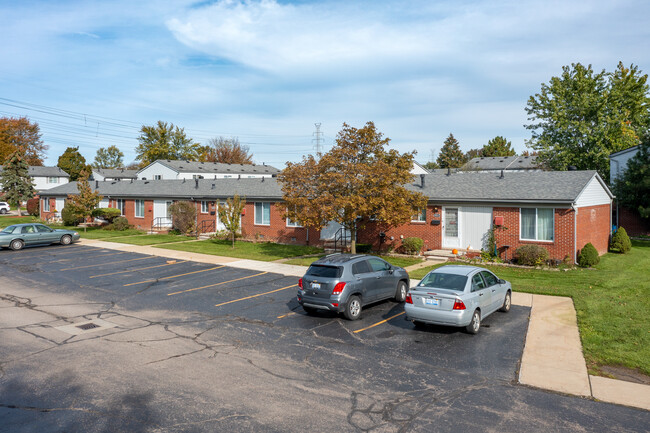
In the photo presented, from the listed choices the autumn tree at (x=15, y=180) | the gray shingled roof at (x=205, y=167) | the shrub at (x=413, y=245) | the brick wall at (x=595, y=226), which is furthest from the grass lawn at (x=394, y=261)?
the autumn tree at (x=15, y=180)

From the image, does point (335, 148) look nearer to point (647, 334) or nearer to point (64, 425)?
point (647, 334)

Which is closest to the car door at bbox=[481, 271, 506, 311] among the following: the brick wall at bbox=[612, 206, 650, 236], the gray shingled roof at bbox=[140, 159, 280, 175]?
the brick wall at bbox=[612, 206, 650, 236]

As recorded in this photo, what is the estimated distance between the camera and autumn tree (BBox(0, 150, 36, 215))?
57.5 meters

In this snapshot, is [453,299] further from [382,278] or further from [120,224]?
[120,224]

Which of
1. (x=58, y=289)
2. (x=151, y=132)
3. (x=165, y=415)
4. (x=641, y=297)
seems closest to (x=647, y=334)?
(x=641, y=297)

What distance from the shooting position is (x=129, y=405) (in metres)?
7.33

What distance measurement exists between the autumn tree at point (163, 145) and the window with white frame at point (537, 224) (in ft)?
254

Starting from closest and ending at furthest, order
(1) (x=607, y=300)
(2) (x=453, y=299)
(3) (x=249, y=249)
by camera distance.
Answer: (2) (x=453, y=299)
(1) (x=607, y=300)
(3) (x=249, y=249)

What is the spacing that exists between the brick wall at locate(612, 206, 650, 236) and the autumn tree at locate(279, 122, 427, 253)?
2256 centimetres

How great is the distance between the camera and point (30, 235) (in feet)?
93.9

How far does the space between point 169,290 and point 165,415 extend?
10351 mm

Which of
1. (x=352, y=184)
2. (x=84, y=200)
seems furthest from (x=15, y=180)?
(x=352, y=184)

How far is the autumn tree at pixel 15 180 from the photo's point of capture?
2263 inches

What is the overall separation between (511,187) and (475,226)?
8.78ft
